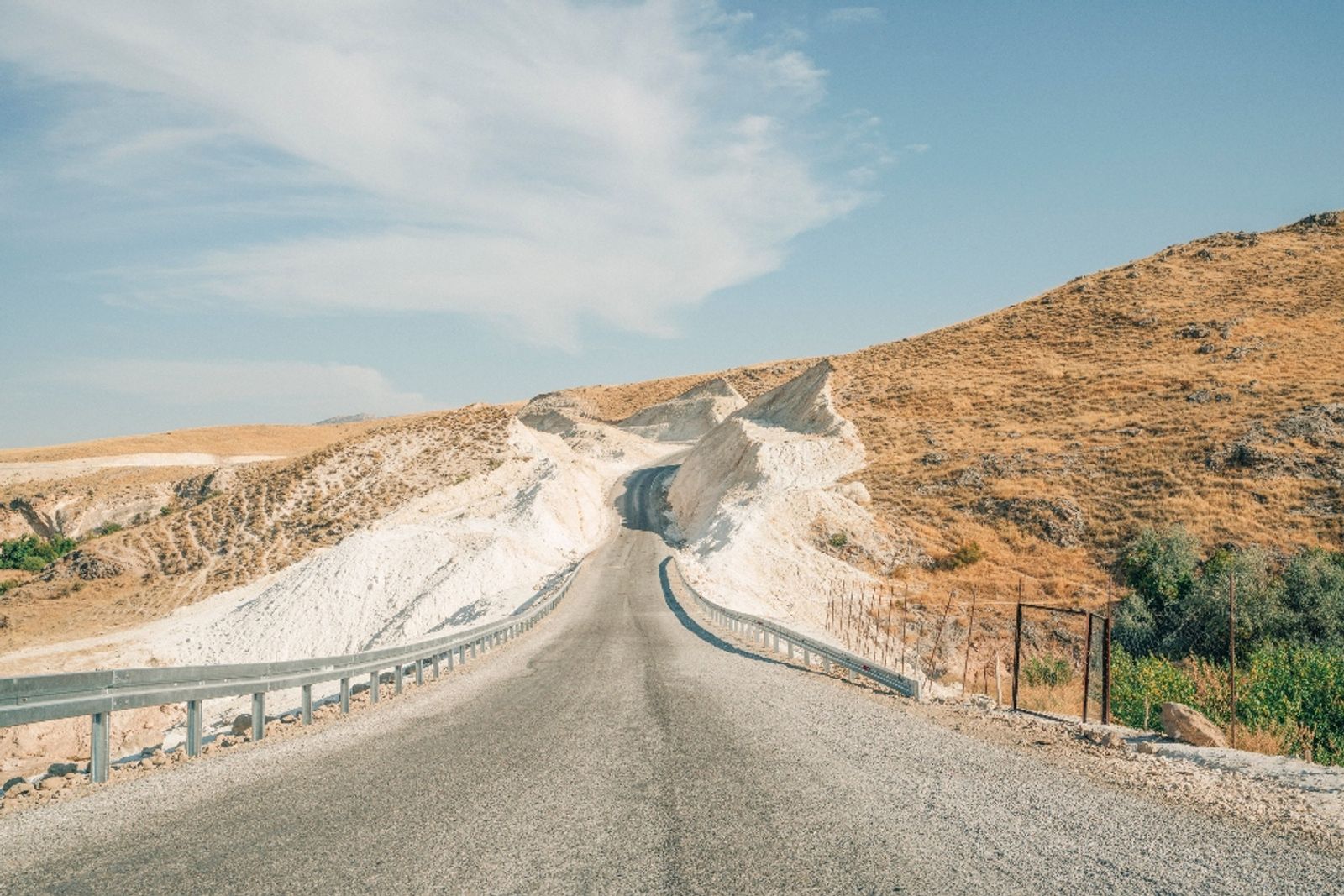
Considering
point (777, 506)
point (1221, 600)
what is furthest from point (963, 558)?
point (1221, 600)

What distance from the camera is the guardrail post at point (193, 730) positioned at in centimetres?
836

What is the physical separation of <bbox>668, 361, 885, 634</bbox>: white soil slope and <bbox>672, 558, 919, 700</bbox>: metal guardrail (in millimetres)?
3516

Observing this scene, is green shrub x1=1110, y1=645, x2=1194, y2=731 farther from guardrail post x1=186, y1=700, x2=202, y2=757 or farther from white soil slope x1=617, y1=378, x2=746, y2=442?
white soil slope x1=617, y1=378, x2=746, y2=442

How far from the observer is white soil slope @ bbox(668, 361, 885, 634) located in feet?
120

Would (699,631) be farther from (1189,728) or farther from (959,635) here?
(1189,728)

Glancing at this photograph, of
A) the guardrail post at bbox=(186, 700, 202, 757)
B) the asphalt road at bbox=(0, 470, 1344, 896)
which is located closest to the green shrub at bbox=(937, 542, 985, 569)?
the asphalt road at bbox=(0, 470, 1344, 896)

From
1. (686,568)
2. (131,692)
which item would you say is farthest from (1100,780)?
(686,568)

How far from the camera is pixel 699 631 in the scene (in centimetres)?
2402

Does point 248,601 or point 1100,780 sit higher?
point 1100,780

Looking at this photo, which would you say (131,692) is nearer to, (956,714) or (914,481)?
(956,714)

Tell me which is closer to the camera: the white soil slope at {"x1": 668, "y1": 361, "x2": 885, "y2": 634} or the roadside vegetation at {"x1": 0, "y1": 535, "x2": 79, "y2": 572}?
the white soil slope at {"x1": 668, "y1": 361, "x2": 885, "y2": 634}

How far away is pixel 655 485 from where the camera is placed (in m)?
69.2

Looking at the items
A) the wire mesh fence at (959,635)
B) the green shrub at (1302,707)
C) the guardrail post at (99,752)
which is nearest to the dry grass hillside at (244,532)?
the wire mesh fence at (959,635)

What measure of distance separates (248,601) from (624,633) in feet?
76.2
